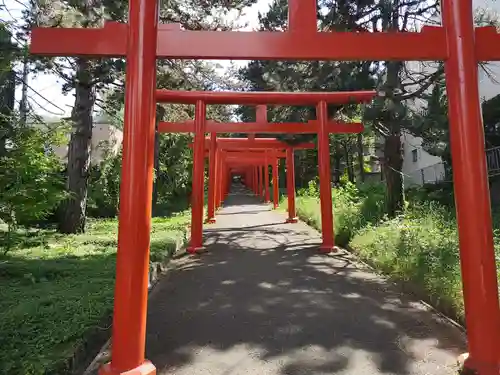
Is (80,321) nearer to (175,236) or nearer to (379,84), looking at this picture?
(175,236)

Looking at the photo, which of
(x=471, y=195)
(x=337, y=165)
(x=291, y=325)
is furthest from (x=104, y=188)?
(x=337, y=165)

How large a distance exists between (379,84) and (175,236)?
5.17m

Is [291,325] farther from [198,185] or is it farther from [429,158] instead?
[429,158]

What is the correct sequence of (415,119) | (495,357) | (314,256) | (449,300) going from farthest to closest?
(314,256), (415,119), (449,300), (495,357)

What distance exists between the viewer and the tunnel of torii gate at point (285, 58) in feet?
9.45

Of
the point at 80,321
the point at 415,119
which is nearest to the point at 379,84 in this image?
the point at 415,119

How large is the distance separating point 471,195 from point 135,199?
2.46 meters

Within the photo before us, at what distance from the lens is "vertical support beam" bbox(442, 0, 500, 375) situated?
2.90 m

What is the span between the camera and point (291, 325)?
13.3ft

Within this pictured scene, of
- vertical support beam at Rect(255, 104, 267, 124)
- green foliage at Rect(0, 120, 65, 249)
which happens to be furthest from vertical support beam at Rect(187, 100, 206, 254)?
green foliage at Rect(0, 120, 65, 249)

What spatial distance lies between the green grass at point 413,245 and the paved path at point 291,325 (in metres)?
0.25

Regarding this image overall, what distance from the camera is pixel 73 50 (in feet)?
9.93

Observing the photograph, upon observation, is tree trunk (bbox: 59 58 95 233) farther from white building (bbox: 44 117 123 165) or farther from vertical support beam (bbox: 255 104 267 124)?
white building (bbox: 44 117 123 165)

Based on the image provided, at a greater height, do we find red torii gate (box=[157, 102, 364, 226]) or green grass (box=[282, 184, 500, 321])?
red torii gate (box=[157, 102, 364, 226])
